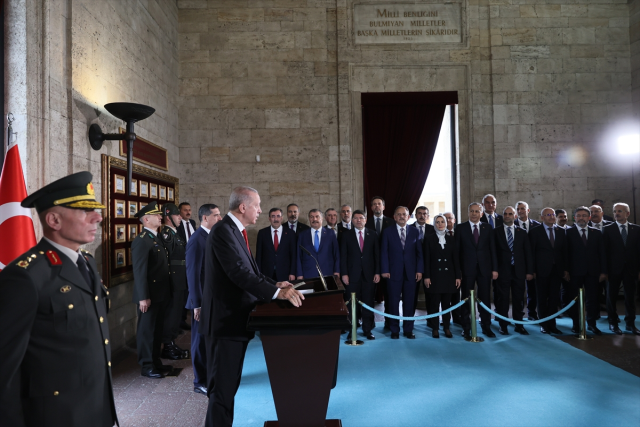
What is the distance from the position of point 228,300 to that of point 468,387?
2.50 m

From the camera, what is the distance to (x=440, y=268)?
5.64m

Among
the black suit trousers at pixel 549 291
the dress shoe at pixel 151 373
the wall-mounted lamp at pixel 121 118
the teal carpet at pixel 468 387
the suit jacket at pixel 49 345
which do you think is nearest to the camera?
the suit jacket at pixel 49 345

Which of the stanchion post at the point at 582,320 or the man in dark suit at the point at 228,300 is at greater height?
the man in dark suit at the point at 228,300

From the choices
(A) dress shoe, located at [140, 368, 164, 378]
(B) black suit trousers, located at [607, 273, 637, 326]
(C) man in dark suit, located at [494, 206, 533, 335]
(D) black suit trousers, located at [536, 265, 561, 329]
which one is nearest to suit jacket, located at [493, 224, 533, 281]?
(C) man in dark suit, located at [494, 206, 533, 335]

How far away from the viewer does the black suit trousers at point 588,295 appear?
5.79 metres

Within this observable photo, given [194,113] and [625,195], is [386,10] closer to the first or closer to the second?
[194,113]

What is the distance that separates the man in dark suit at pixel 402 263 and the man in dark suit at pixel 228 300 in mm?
3361

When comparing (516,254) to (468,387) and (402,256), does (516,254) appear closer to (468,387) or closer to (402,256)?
(402,256)

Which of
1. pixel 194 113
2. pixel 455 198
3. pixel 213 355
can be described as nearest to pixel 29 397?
pixel 213 355

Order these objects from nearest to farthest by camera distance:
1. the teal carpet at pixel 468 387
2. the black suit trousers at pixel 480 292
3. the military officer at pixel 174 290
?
the teal carpet at pixel 468 387 < the military officer at pixel 174 290 < the black suit trousers at pixel 480 292

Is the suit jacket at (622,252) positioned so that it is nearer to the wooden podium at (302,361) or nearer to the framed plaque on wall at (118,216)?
the wooden podium at (302,361)

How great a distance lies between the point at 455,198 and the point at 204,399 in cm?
652

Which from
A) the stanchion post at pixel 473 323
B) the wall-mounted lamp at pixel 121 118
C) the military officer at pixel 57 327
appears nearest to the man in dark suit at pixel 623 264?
the stanchion post at pixel 473 323

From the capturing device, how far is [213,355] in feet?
8.72
